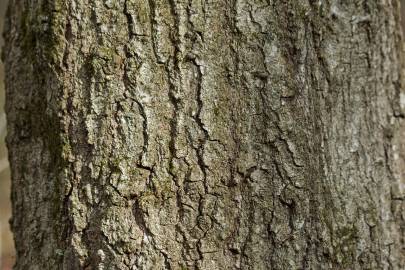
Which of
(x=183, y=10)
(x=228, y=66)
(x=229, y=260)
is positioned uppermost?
(x=183, y=10)

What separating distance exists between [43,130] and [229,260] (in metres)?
0.60

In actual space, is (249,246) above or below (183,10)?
below

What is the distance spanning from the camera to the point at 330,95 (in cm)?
164

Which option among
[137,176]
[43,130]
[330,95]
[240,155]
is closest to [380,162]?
[330,95]

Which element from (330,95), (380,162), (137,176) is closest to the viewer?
(137,176)

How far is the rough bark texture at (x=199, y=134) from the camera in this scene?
150 centimetres

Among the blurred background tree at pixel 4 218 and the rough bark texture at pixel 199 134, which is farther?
the blurred background tree at pixel 4 218

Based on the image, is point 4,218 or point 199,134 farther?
point 4,218

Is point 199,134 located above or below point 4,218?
above

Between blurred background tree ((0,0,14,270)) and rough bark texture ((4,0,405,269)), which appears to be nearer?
rough bark texture ((4,0,405,269))

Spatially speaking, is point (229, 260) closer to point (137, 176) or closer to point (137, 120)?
point (137, 176)

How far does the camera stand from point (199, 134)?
4.97 feet

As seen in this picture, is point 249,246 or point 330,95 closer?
point 249,246

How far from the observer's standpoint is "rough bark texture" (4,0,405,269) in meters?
1.50
